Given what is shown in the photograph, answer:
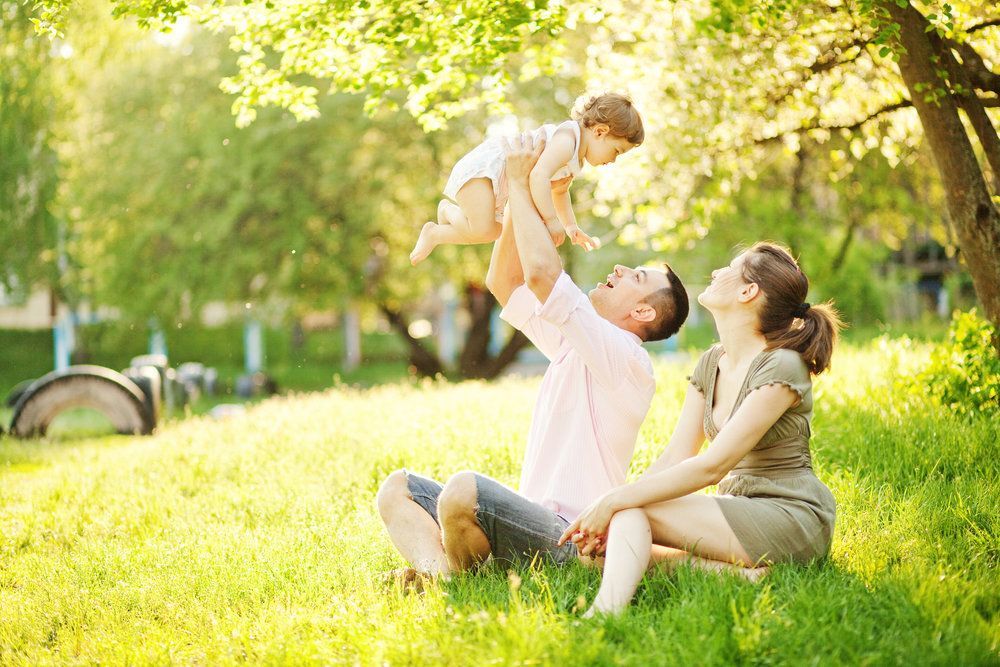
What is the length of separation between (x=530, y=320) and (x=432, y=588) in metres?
1.18

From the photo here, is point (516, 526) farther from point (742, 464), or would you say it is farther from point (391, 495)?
point (742, 464)

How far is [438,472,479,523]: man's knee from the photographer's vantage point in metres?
3.70

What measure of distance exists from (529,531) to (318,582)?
1166 mm

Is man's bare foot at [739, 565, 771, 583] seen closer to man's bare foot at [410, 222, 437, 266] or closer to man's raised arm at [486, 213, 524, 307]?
man's raised arm at [486, 213, 524, 307]

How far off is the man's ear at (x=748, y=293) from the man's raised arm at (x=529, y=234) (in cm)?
71

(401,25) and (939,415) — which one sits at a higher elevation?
(401,25)

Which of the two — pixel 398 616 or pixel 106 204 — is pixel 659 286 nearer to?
pixel 398 616

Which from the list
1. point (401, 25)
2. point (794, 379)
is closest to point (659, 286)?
point (794, 379)

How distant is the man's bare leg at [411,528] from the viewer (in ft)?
13.4

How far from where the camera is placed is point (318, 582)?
14.6 ft

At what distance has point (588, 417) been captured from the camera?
3.93m

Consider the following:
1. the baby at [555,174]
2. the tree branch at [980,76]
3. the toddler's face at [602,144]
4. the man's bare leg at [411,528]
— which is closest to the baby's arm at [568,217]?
the baby at [555,174]

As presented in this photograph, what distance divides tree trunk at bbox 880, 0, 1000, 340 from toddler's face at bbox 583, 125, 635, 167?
262 cm

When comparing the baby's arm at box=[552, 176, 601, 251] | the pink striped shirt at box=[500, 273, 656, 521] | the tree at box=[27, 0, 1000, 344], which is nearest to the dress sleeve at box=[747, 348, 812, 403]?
the pink striped shirt at box=[500, 273, 656, 521]
